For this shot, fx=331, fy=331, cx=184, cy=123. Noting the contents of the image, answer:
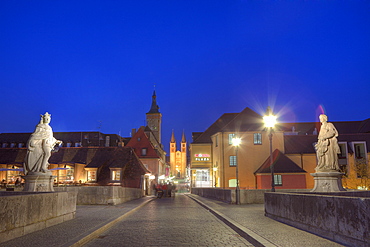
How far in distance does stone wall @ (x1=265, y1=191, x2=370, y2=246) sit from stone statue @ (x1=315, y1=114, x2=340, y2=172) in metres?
3.93

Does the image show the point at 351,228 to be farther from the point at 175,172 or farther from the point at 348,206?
the point at 175,172

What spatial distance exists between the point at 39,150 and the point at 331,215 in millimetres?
10574

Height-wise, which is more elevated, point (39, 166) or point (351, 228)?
point (39, 166)

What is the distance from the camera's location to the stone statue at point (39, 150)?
41.8 feet

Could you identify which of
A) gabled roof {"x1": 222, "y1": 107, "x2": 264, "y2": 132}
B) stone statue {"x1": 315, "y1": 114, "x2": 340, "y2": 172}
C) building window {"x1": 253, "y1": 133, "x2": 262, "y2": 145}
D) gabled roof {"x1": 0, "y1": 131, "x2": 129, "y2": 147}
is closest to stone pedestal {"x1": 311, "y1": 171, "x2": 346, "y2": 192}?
stone statue {"x1": 315, "y1": 114, "x2": 340, "y2": 172}

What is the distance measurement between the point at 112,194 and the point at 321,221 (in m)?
14.5

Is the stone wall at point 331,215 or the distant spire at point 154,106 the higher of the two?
the distant spire at point 154,106

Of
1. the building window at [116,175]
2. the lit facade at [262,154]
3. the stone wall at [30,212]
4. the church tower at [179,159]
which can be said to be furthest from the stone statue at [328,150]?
the church tower at [179,159]

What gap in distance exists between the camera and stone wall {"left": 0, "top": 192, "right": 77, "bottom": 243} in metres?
7.38

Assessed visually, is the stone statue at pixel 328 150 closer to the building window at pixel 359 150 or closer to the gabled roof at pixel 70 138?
the building window at pixel 359 150

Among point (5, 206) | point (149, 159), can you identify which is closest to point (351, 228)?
point (5, 206)

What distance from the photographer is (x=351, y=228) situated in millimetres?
6648

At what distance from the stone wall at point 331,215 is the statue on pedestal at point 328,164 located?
360 centimetres

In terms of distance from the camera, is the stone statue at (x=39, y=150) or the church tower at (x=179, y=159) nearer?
the stone statue at (x=39, y=150)
